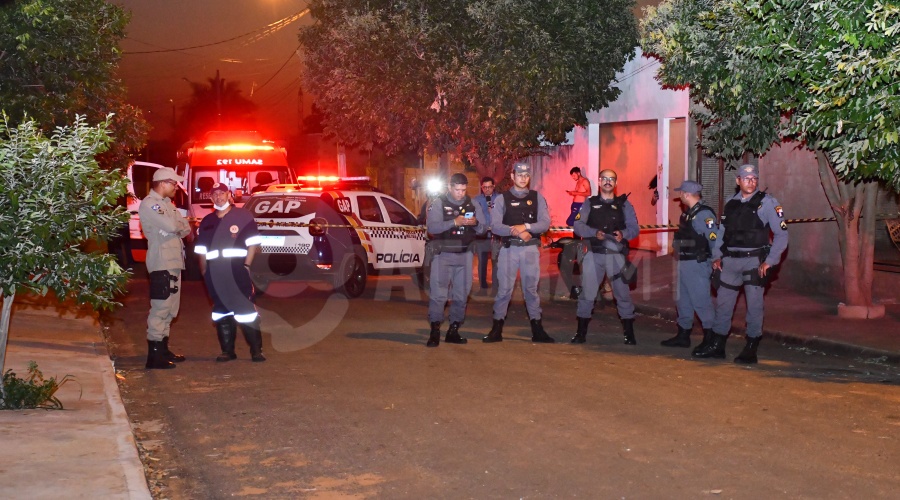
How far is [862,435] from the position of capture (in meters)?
7.13

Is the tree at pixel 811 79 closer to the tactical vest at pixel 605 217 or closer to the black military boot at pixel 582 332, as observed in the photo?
the tactical vest at pixel 605 217

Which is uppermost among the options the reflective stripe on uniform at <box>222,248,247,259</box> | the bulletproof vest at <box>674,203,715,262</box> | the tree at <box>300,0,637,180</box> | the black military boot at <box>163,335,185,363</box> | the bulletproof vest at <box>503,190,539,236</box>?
the tree at <box>300,0,637,180</box>

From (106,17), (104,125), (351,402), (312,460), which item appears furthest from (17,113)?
(312,460)

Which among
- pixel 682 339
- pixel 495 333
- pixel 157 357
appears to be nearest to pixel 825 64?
pixel 682 339

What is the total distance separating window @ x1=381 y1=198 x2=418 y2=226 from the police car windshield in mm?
1543

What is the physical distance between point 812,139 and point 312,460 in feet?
22.7

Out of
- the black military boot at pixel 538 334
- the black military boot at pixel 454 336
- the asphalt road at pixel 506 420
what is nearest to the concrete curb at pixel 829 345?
the asphalt road at pixel 506 420

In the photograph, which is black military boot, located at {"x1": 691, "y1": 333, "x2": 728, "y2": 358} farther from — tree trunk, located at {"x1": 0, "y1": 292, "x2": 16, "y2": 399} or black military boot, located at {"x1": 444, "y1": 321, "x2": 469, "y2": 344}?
tree trunk, located at {"x1": 0, "y1": 292, "x2": 16, "y2": 399}

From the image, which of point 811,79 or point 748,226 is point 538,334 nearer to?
point 748,226

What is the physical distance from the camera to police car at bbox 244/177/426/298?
1498 cm

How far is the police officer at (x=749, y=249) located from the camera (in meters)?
10.0

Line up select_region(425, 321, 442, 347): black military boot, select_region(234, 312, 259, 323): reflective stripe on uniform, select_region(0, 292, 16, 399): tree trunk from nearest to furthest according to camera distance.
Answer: select_region(0, 292, 16, 399): tree trunk
select_region(234, 312, 259, 323): reflective stripe on uniform
select_region(425, 321, 442, 347): black military boot

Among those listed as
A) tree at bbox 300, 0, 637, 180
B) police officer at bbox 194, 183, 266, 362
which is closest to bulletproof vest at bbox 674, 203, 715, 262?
police officer at bbox 194, 183, 266, 362

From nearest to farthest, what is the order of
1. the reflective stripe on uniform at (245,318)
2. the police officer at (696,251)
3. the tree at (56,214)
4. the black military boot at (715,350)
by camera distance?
the tree at (56,214)
the reflective stripe on uniform at (245,318)
the black military boot at (715,350)
the police officer at (696,251)
